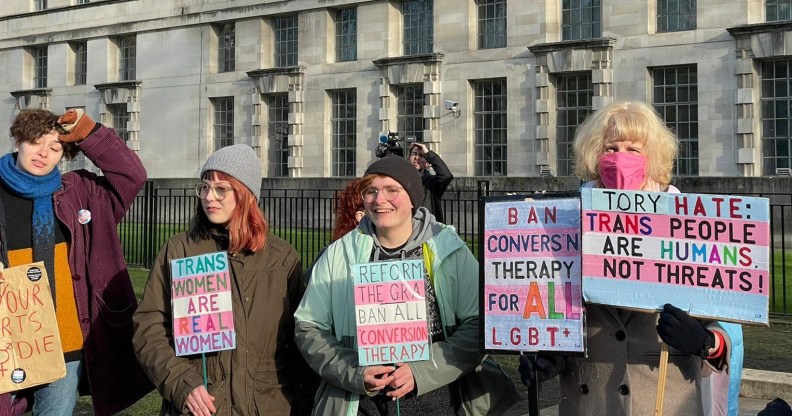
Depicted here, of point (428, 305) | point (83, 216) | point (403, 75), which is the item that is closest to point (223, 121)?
point (403, 75)

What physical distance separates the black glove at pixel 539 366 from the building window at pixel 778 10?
21.7 metres

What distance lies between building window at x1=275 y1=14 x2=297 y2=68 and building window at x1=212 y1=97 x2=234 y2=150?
2.72m

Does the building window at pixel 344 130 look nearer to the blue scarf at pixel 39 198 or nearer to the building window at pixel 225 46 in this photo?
the building window at pixel 225 46

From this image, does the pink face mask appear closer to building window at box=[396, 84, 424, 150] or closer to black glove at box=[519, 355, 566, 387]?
black glove at box=[519, 355, 566, 387]

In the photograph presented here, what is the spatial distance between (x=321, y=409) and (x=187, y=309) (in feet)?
2.73

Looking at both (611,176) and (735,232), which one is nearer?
(735,232)

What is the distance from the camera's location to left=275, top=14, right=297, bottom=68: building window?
31.5 m

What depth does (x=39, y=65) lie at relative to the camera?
1549 inches

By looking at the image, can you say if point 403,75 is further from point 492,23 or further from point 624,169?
point 624,169

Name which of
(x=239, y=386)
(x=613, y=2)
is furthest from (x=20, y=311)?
(x=613, y=2)

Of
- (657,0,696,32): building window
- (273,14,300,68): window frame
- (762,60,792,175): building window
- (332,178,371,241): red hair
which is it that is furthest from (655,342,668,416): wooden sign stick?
(273,14,300,68): window frame

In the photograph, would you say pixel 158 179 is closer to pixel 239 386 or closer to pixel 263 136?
pixel 263 136

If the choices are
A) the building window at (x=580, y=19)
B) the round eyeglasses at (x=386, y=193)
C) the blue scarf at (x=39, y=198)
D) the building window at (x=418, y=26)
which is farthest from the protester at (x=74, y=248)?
the building window at (x=418, y=26)

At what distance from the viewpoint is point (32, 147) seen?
4.65 meters
